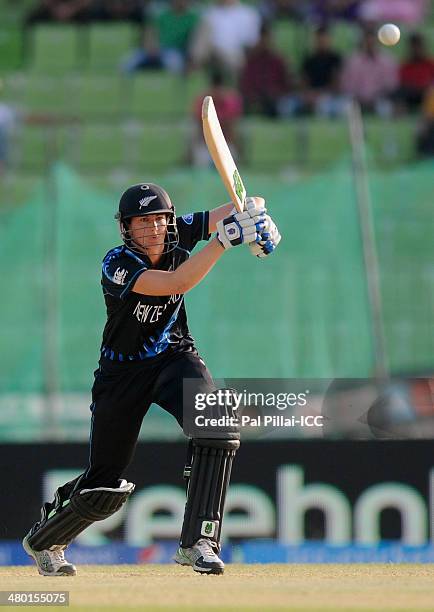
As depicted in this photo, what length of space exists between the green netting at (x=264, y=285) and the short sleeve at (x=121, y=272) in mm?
2739

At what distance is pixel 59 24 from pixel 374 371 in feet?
23.9

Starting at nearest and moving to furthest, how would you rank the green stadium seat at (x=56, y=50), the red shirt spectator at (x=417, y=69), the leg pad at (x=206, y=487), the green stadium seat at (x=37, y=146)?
the leg pad at (x=206, y=487)
the green stadium seat at (x=37, y=146)
the red shirt spectator at (x=417, y=69)
the green stadium seat at (x=56, y=50)

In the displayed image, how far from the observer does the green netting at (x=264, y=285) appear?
848 centimetres

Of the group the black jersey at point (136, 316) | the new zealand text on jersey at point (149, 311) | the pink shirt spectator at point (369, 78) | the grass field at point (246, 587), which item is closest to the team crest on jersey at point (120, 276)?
the black jersey at point (136, 316)

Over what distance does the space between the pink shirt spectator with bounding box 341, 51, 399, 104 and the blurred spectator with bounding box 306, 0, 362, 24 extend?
1.21 metres

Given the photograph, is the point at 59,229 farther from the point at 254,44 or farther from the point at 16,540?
the point at 254,44

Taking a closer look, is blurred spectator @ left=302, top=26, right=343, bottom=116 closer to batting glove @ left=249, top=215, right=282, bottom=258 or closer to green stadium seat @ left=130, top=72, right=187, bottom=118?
green stadium seat @ left=130, top=72, right=187, bottom=118

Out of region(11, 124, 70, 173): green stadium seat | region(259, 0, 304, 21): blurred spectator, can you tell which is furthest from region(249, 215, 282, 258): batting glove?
region(259, 0, 304, 21): blurred spectator

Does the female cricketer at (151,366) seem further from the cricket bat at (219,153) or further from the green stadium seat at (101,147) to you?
the green stadium seat at (101,147)

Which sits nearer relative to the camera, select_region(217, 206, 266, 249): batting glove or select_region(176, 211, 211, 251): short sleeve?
select_region(217, 206, 266, 249): batting glove

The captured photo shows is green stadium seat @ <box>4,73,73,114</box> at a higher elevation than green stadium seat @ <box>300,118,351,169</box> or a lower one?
higher

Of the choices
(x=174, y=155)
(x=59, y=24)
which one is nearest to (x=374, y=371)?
(x=174, y=155)

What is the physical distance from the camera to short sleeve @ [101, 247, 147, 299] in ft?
18.2

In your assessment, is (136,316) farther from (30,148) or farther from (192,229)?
(30,148)
